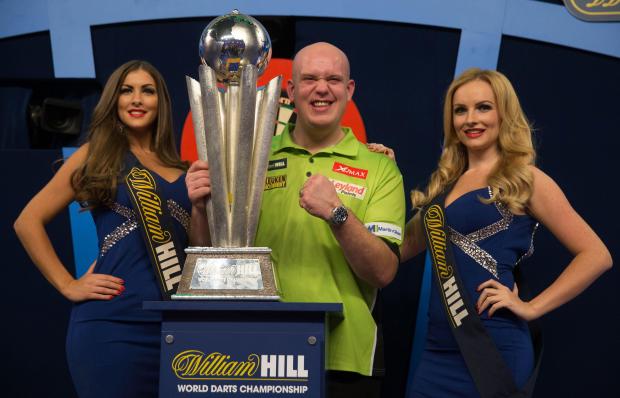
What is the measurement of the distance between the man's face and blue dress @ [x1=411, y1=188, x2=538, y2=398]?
1.51ft

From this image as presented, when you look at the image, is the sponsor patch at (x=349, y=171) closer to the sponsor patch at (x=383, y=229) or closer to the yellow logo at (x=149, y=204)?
the sponsor patch at (x=383, y=229)

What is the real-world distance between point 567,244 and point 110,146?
4.64 ft

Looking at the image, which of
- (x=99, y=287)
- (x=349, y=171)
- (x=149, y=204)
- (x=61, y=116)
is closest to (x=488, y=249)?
(x=349, y=171)

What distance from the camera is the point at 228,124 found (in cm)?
183

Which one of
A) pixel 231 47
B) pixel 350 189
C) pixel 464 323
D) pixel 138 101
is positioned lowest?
pixel 464 323

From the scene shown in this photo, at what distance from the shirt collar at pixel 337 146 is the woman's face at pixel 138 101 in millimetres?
468

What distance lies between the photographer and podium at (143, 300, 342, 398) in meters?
1.63

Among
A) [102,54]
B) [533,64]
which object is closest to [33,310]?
[102,54]

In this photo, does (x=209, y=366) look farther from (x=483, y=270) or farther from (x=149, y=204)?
(x=483, y=270)

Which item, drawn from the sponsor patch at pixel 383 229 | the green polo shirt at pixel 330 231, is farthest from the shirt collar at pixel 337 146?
the sponsor patch at pixel 383 229

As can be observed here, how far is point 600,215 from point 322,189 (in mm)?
1802

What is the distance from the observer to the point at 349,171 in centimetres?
221

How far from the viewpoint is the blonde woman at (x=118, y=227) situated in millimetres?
2277

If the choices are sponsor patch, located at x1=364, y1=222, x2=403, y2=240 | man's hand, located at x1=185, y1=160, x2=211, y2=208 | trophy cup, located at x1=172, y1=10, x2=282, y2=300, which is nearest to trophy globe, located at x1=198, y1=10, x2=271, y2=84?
trophy cup, located at x1=172, y1=10, x2=282, y2=300
